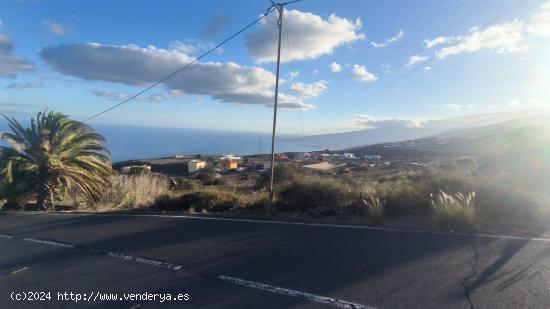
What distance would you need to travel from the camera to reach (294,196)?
1212cm

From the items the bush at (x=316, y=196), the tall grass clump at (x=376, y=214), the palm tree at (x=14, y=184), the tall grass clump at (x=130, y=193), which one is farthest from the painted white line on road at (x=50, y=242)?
the palm tree at (x=14, y=184)

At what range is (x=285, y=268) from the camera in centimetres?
562

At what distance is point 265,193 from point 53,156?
375 inches

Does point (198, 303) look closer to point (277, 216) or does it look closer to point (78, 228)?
point (277, 216)

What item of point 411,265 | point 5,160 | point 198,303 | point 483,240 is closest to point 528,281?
point 411,265

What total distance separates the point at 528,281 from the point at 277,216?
20.9 feet

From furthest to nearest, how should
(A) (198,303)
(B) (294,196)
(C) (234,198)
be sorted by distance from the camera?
(C) (234,198) < (B) (294,196) < (A) (198,303)

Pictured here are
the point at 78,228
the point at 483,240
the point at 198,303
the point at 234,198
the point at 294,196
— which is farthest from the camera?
the point at 234,198

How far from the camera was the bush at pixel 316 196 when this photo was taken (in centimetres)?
1124

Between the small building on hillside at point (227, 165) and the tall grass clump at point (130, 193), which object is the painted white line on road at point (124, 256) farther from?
the small building on hillside at point (227, 165)

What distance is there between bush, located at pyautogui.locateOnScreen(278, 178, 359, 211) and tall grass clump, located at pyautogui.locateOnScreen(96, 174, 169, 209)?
233 inches

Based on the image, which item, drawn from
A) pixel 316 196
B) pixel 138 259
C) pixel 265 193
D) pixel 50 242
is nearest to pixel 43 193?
pixel 50 242

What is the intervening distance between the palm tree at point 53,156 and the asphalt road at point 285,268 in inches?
315

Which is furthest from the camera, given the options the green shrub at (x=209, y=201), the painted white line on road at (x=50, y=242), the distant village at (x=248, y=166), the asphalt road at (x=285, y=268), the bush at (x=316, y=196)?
the distant village at (x=248, y=166)
